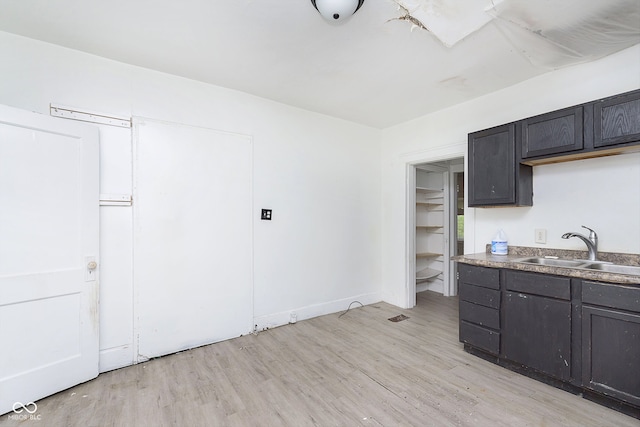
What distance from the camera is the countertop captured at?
1.79 meters

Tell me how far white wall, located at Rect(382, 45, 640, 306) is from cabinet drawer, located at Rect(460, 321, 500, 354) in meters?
0.95

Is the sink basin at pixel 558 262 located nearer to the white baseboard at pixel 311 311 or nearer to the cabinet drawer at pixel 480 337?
the cabinet drawer at pixel 480 337

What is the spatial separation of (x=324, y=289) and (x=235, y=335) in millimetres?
1245

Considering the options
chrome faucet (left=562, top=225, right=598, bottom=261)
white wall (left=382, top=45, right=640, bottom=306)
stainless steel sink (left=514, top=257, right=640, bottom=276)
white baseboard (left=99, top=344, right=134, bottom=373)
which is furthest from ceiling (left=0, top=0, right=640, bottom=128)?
white baseboard (left=99, top=344, right=134, bottom=373)

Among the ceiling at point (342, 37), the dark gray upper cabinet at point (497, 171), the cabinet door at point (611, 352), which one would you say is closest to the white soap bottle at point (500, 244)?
the dark gray upper cabinet at point (497, 171)

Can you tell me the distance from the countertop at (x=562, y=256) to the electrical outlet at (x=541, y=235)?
3.3 inches

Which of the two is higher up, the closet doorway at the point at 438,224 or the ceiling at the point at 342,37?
the ceiling at the point at 342,37

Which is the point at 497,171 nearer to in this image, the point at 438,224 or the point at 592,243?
the point at 592,243

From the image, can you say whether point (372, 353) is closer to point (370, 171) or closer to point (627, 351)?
point (627, 351)

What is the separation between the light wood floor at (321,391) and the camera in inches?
70.3

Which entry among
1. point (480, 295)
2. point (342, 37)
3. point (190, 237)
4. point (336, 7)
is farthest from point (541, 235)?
point (190, 237)

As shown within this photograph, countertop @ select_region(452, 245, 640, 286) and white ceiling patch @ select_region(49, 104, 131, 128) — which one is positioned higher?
white ceiling patch @ select_region(49, 104, 131, 128)

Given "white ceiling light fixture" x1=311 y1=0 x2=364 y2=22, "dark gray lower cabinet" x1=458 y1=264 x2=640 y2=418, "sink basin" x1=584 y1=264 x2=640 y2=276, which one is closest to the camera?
"white ceiling light fixture" x1=311 y1=0 x2=364 y2=22

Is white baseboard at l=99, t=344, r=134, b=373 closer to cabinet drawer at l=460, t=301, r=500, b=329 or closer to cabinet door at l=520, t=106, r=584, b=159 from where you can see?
cabinet drawer at l=460, t=301, r=500, b=329
